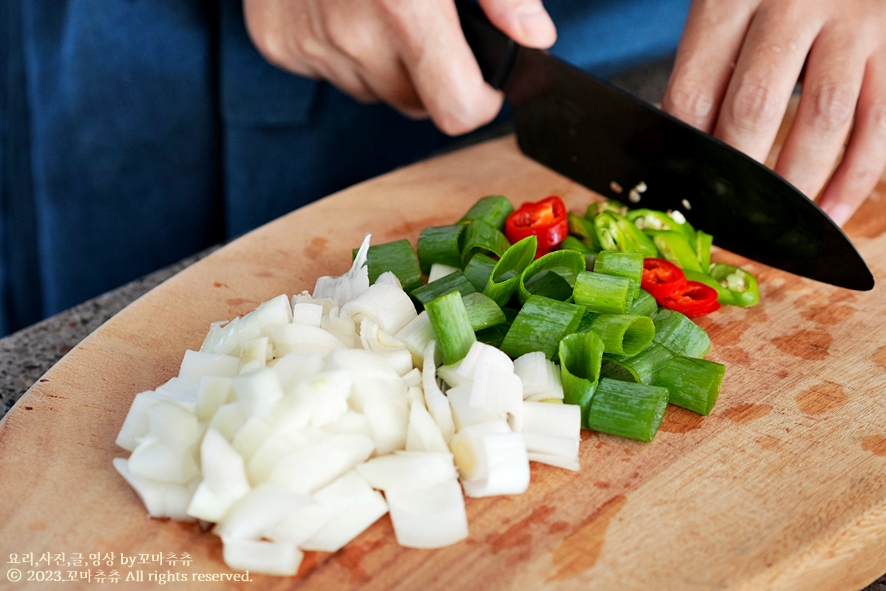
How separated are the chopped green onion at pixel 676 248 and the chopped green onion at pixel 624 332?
39 centimetres

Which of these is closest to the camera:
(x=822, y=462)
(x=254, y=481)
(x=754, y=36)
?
(x=254, y=481)

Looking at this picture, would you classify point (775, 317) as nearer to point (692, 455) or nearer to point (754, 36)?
point (692, 455)

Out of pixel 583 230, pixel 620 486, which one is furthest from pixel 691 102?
pixel 620 486

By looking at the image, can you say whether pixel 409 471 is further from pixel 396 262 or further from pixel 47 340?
pixel 47 340

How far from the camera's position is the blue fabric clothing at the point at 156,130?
249 centimetres

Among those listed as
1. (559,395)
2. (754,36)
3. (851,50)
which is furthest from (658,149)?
(559,395)

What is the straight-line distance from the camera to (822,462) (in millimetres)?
1345

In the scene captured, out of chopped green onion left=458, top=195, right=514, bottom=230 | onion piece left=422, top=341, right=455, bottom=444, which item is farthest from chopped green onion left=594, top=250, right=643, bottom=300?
onion piece left=422, top=341, right=455, bottom=444

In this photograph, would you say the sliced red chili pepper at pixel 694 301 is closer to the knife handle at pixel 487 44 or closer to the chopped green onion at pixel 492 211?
the chopped green onion at pixel 492 211

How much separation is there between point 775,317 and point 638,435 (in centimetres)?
57

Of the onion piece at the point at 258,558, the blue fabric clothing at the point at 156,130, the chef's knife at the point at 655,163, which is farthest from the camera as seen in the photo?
the blue fabric clothing at the point at 156,130

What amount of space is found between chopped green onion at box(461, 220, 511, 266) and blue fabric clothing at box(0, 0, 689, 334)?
1043 mm

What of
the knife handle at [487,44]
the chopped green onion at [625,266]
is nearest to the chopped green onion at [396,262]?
the chopped green onion at [625,266]

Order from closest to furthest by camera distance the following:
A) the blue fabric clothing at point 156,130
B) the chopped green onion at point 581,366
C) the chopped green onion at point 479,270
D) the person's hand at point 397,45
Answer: the chopped green onion at point 581,366, the chopped green onion at point 479,270, the person's hand at point 397,45, the blue fabric clothing at point 156,130
